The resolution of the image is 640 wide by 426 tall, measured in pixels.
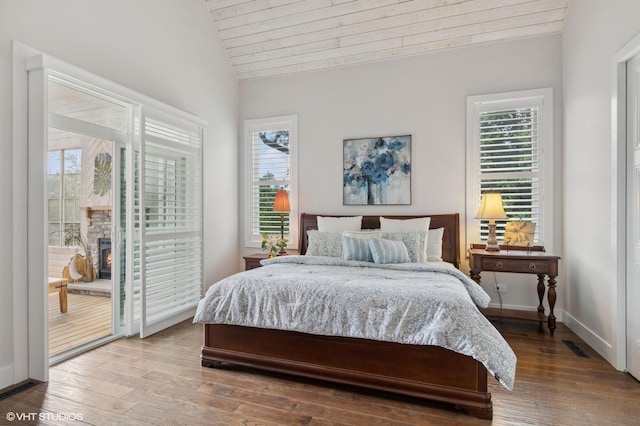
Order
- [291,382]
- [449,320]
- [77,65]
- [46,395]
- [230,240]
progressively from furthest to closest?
[230,240]
[77,65]
[291,382]
[46,395]
[449,320]

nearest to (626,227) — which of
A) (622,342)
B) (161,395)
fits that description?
(622,342)

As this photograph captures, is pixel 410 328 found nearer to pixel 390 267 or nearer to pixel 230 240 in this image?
pixel 390 267

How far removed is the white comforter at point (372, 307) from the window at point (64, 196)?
241 centimetres

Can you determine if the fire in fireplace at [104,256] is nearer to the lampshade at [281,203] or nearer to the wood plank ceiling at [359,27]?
the lampshade at [281,203]

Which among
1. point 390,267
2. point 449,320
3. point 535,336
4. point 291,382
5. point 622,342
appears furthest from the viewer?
point 535,336

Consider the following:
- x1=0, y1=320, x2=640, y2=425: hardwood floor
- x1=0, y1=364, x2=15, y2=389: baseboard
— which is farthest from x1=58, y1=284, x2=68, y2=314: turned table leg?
x1=0, y1=364, x2=15, y2=389: baseboard

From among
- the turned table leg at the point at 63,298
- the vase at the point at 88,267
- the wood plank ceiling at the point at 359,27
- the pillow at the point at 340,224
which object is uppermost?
the wood plank ceiling at the point at 359,27

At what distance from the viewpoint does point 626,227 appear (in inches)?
101

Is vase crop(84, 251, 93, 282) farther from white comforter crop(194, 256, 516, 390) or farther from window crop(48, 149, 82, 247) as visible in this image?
white comforter crop(194, 256, 516, 390)

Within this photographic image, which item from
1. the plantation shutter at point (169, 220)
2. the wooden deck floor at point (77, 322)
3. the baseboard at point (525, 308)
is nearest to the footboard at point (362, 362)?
the plantation shutter at point (169, 220)

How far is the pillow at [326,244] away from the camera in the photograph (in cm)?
378

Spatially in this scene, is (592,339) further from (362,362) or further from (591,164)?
(362,362)

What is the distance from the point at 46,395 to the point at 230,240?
2.74 meters

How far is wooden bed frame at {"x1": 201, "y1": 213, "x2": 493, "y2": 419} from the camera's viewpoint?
80.7 inches
